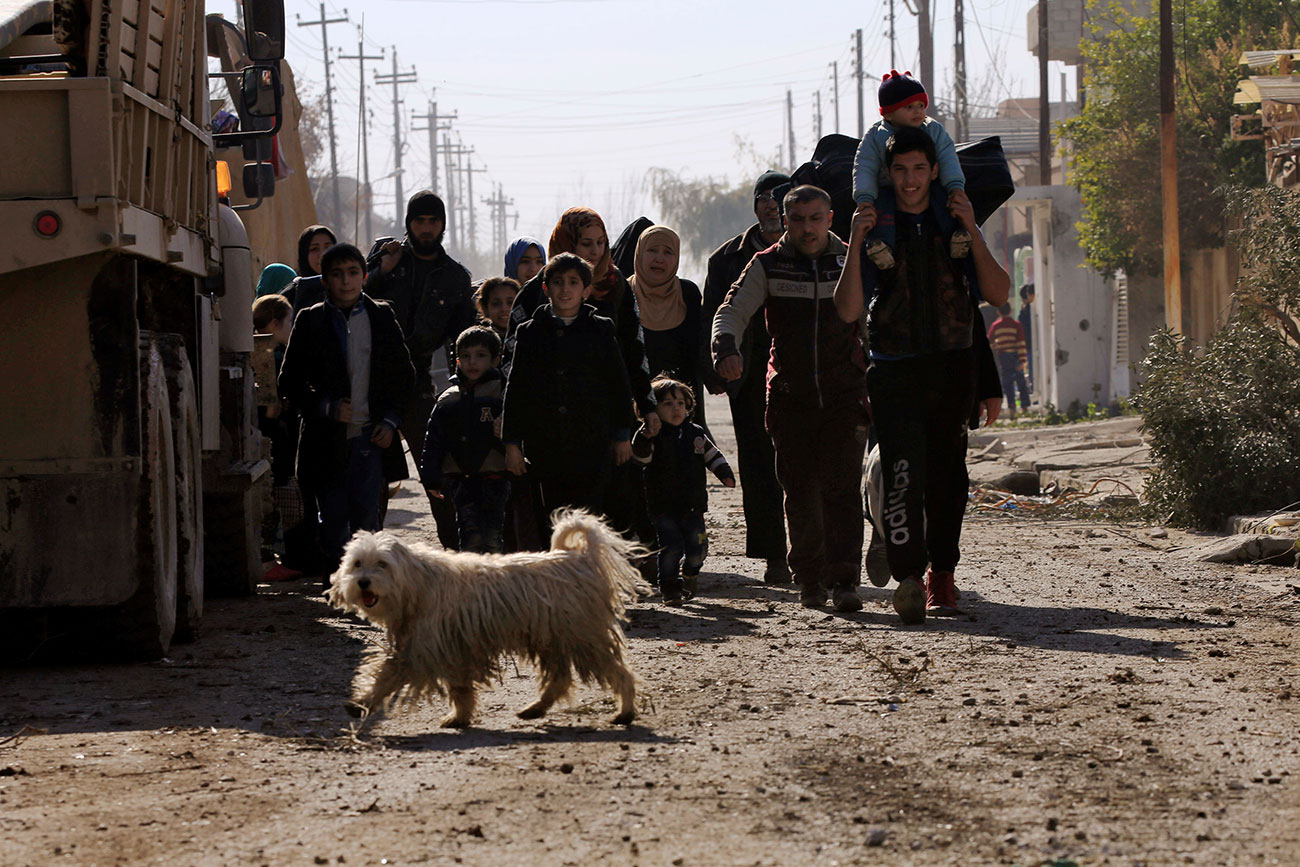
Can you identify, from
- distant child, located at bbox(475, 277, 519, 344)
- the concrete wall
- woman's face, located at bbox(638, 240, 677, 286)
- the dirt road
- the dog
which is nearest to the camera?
the dirt road

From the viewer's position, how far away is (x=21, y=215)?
239 inches

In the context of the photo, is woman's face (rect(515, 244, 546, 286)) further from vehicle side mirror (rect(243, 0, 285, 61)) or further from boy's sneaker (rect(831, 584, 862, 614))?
boy's sneaker (rect(831, 584, 862, 614))

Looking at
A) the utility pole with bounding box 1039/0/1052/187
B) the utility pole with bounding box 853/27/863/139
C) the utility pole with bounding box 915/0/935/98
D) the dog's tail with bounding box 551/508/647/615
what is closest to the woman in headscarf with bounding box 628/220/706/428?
the dog's tail with bounding box 551/508/647/615

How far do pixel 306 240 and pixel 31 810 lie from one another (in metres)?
7.12

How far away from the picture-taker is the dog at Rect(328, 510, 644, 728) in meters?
5.44

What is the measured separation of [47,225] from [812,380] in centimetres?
367

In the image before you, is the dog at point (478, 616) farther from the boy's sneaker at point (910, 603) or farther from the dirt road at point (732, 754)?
the boy's sneaker at point (910, 603)

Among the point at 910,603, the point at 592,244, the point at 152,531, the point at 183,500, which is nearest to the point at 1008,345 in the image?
the point at 592,244

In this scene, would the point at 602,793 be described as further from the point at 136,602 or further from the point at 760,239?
the point at 760,239

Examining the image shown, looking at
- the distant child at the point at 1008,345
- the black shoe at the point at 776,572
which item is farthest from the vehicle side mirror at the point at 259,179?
the distant child at the point at 1008,345

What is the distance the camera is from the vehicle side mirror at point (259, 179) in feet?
33.9

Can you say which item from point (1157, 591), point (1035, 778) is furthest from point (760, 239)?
point (1035, 778)

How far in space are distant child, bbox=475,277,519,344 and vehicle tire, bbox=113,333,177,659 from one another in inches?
115

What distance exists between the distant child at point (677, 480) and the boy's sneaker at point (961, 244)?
67.1 inches
